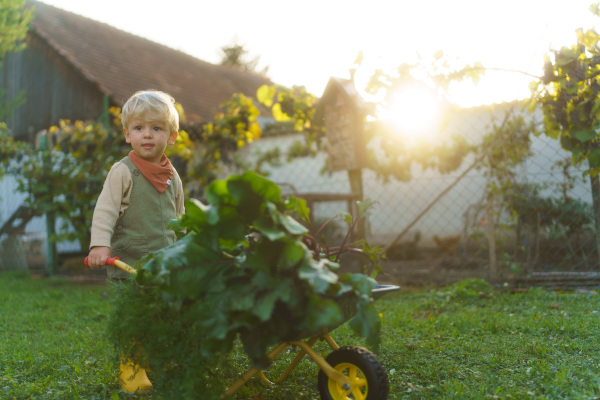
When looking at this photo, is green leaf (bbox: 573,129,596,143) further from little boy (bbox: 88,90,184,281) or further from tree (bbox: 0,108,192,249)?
tree (bbox: 0,108,192,249)

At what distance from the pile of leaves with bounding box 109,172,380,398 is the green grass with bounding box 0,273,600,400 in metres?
0.28

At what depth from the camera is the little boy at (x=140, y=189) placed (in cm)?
250

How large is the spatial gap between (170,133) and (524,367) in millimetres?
2080

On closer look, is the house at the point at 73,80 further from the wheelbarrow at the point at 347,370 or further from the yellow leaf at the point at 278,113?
the wheelbarrow at the point at 347,370

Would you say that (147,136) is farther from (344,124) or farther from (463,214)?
(463,214)

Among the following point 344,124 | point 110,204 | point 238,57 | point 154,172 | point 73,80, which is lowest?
point 110,204

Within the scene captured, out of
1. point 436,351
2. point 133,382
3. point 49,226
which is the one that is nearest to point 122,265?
point 133,382

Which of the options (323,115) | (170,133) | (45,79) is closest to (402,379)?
(170,133)


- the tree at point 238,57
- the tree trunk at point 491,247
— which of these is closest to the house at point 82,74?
the tree trunk at point 491,247

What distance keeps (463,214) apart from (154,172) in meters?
4.26

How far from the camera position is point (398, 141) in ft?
17.4

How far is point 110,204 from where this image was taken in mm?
2453

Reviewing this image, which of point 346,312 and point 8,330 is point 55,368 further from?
→ point 346,312

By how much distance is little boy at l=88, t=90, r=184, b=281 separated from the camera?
2502 mm
